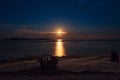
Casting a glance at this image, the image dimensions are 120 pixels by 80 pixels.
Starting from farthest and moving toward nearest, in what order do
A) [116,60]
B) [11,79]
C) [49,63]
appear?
[116,60] → [49,63] → [11,79]

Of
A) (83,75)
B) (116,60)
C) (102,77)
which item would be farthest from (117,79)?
(116,60)

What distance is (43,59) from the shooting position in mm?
26000

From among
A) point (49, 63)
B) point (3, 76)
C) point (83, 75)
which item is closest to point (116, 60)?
point (49, 63)

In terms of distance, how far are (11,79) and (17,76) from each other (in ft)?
3.49

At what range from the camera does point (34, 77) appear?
19.5 m

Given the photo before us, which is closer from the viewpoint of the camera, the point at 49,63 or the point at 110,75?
the point at 110,75

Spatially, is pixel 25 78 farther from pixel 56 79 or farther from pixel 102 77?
pixel 102 77

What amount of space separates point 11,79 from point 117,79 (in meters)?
8.73

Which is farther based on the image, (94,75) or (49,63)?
(49,63)

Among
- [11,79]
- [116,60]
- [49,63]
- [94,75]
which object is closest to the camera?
[11,79]

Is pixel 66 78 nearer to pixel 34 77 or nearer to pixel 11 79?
pixel 34 77

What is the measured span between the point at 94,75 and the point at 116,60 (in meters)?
13.8

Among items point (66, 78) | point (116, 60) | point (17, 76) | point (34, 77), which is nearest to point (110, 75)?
point (66, 78)

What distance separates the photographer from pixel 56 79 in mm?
18953
